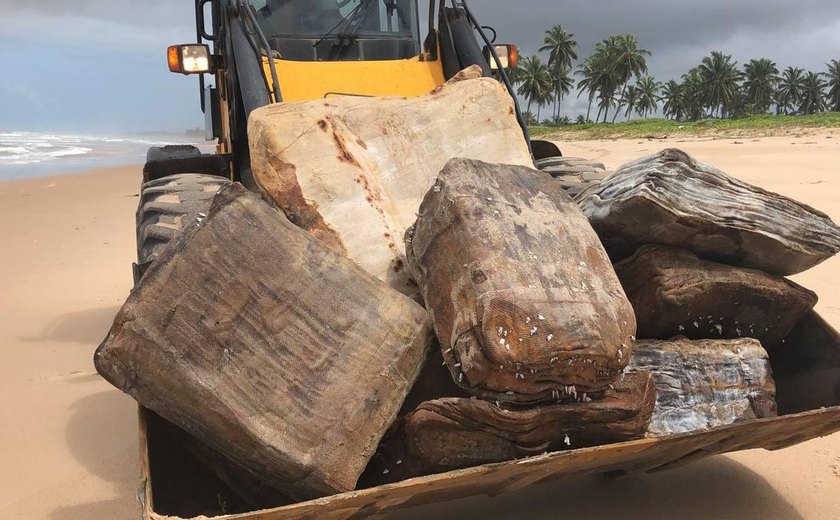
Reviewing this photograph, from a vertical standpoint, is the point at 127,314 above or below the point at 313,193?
below

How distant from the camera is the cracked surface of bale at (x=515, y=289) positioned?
7.07 ft

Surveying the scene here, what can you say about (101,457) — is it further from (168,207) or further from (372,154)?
(372,154)

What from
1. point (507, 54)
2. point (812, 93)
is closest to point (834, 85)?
point (812, 93)

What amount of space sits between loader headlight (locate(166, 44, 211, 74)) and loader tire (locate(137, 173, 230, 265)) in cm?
86

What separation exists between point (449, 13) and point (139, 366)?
3.85 meters

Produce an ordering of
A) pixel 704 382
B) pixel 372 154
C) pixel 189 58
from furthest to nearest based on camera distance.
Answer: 1. pixel 189 58
2. pixel 372 154
3. pixel 704 382

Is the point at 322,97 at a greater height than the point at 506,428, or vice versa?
the point at 322,97

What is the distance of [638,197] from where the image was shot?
2645mm

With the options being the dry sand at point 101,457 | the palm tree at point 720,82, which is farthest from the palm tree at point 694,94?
the dry sand at point 101,457

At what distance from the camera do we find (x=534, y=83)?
71.1m

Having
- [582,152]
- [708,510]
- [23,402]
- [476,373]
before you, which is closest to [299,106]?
[476,373]

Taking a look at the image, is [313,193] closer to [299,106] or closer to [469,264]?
[299,106]

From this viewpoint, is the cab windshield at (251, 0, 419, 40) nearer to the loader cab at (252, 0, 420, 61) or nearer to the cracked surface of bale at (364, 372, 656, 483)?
the loader cab at (252, 0, 420, 61)

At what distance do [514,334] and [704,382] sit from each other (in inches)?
34.3
